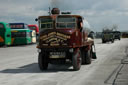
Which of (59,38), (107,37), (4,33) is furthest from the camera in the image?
(107,37)

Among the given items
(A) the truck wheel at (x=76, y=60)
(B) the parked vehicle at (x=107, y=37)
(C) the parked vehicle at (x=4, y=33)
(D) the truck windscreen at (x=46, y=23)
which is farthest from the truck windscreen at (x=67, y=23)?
(B) the parked vehicle at (x=107, y=37)

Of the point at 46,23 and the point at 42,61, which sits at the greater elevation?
the point at 46,23

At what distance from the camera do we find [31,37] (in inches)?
1784

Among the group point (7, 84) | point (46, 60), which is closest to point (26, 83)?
point (7, 84)

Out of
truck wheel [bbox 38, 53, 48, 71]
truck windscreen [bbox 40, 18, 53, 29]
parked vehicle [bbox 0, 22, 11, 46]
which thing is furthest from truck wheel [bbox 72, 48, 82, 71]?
parked vehicle [bbox 0, 22, 11, 46]

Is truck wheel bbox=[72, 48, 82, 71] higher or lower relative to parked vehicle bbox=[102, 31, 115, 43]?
higher

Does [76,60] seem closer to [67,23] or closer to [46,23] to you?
[67,23]

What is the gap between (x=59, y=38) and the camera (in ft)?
41.9

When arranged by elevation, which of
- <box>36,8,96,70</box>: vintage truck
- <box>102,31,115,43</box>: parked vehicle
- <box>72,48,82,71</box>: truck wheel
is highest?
<box>36,8,96,70</box>: vintage truck

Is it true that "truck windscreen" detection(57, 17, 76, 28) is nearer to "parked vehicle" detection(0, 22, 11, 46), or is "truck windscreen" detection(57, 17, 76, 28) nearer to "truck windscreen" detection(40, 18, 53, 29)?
"truck windscreen" detection(40, 18, 53, 29)

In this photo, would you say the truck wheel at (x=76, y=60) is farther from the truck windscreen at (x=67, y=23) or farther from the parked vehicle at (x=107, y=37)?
the parked vehicle at (x=107, y=37)

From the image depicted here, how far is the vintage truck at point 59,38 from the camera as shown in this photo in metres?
12.8

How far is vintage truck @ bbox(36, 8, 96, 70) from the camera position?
504 inches

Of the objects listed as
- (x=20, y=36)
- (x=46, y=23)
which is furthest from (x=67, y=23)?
(x=20, y=36)
